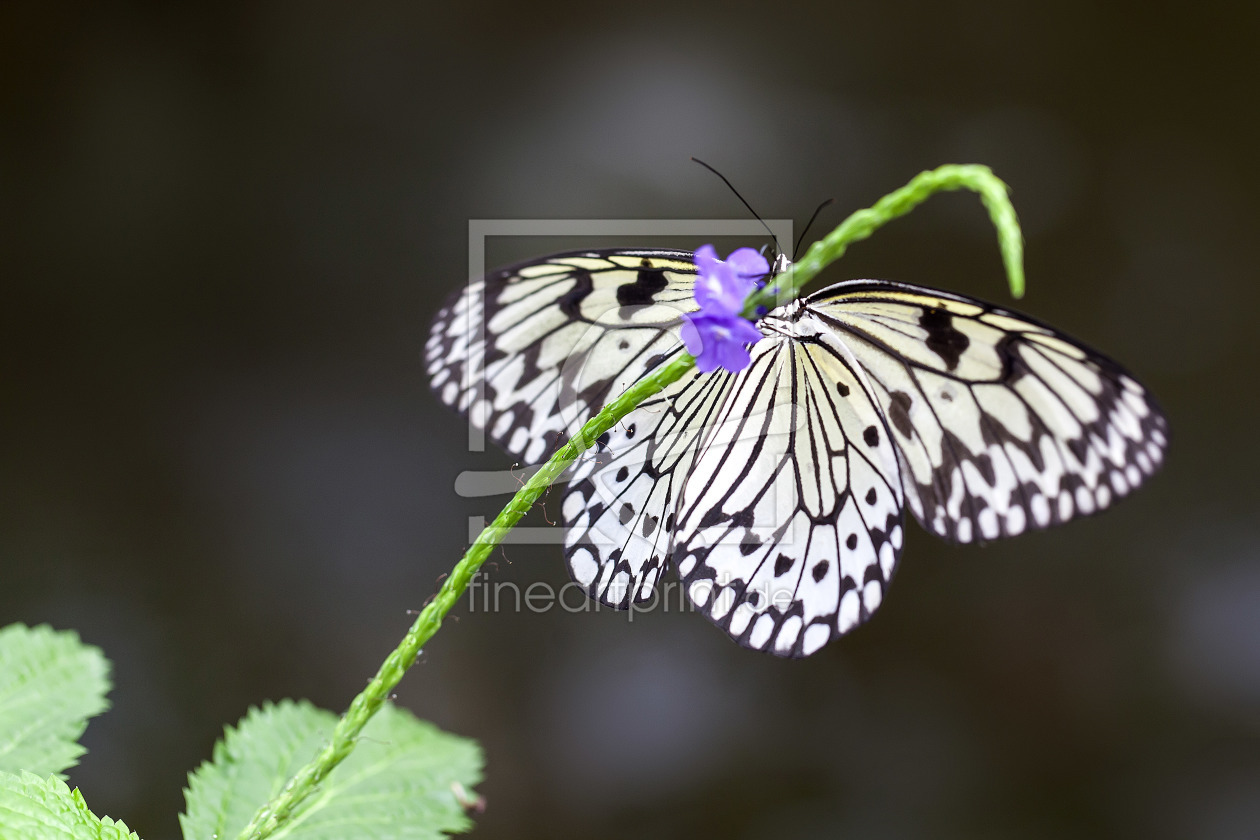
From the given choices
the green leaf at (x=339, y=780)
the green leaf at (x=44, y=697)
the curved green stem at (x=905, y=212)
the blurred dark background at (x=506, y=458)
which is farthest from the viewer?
the blurred dark background at (x=506, y=458)

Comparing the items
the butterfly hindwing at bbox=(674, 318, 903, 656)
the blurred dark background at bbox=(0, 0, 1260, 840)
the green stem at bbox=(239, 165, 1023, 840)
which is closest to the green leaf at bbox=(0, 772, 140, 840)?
the green stem at bbox=(239, 165, 1023, 840)

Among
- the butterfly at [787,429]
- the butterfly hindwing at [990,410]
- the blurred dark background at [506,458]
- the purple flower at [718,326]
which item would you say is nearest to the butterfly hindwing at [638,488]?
the butterfly at [787,429]

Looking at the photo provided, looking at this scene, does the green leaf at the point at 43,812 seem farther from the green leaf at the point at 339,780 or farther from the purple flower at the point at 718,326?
the purple flower at the point at 718,326

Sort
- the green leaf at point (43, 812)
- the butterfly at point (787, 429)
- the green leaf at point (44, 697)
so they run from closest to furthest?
1. the green leaf at point (43, 812)
2. the green leaf at point (44, 697)
3. the butterfly at point (787, 429)

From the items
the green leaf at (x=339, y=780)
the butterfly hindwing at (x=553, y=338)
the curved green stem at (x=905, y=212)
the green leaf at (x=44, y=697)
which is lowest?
the green leaf at (x=339, y=780)

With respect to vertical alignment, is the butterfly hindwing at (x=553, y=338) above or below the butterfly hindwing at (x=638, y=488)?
above

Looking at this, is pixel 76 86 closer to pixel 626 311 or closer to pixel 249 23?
pixel 249 23

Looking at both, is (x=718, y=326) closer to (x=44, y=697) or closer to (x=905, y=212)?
(x=905, y=212)

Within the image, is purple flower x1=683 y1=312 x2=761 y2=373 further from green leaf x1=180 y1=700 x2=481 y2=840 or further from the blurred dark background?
the blurred dark background
